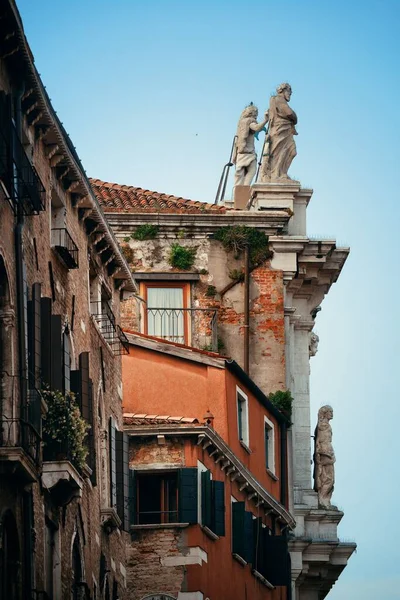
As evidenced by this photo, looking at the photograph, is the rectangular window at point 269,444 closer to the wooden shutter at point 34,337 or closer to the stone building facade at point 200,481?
the stone building facade at point 200,481

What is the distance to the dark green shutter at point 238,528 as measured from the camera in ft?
156

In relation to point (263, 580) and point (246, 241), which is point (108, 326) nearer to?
point (263, 580)

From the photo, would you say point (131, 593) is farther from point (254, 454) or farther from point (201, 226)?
point (201, 226)

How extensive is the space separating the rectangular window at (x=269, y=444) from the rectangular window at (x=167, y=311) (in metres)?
3.64

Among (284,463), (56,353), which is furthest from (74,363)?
(284,463)

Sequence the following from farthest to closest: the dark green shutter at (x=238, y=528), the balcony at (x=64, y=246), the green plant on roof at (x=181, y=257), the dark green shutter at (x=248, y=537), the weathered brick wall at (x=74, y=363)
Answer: the green plant on roof at (x=181, y=257)
the dark green shutter at (x=248, y=537)
the dark green shutter at (x=238, y=528)
the balcony at (x=64, y=246)
the weathered brick wall at (x=74, y=363)

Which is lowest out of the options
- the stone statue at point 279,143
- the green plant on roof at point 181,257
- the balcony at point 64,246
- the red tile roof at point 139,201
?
the balcony at point 64,246

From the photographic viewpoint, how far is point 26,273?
104 feet

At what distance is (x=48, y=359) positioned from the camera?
3247 cm

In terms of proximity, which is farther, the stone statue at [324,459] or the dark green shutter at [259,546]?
the stone statue at [324,459]

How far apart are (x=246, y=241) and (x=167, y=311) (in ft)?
8.98

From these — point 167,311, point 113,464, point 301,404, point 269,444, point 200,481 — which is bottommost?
point 200,481

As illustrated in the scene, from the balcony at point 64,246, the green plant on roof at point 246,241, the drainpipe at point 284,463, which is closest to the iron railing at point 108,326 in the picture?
the balcony at point 64,246

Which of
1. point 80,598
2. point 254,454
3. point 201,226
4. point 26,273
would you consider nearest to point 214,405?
point 254,454
